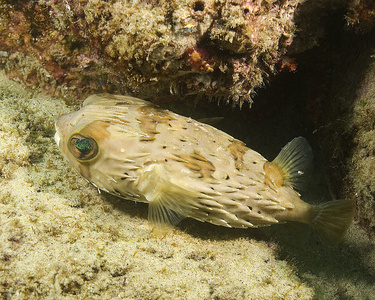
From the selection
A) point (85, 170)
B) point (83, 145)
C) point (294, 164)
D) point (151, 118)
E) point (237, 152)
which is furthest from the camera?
Answer: point (294, 164)

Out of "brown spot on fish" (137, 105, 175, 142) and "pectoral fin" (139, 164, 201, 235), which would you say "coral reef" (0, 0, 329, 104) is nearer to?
"brown spot on fish" (137, 105, 175, 142)

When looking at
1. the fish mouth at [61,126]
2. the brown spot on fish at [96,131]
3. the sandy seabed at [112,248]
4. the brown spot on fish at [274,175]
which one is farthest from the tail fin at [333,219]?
the fish mouth at [61,126]

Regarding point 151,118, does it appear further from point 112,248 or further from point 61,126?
point 112,248

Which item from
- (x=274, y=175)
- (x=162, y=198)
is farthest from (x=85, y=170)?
(x=274, y=175)

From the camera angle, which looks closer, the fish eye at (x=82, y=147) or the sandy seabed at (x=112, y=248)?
the sandy seabed at (x=112, y=248)

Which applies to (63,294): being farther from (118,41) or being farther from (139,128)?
(118,41)

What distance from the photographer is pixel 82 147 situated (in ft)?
7.85

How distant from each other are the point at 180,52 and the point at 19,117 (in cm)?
190

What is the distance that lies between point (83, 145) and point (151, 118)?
0.68 meters

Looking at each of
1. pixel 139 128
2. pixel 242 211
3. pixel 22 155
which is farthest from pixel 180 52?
pixel 22 155

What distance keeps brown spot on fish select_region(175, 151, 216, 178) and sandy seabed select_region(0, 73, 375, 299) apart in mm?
705

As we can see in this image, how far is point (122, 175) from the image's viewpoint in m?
2.46

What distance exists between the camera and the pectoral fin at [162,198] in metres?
2.45

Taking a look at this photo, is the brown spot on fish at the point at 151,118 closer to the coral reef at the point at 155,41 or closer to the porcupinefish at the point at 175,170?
the porcupinefish at the point at 175,170
